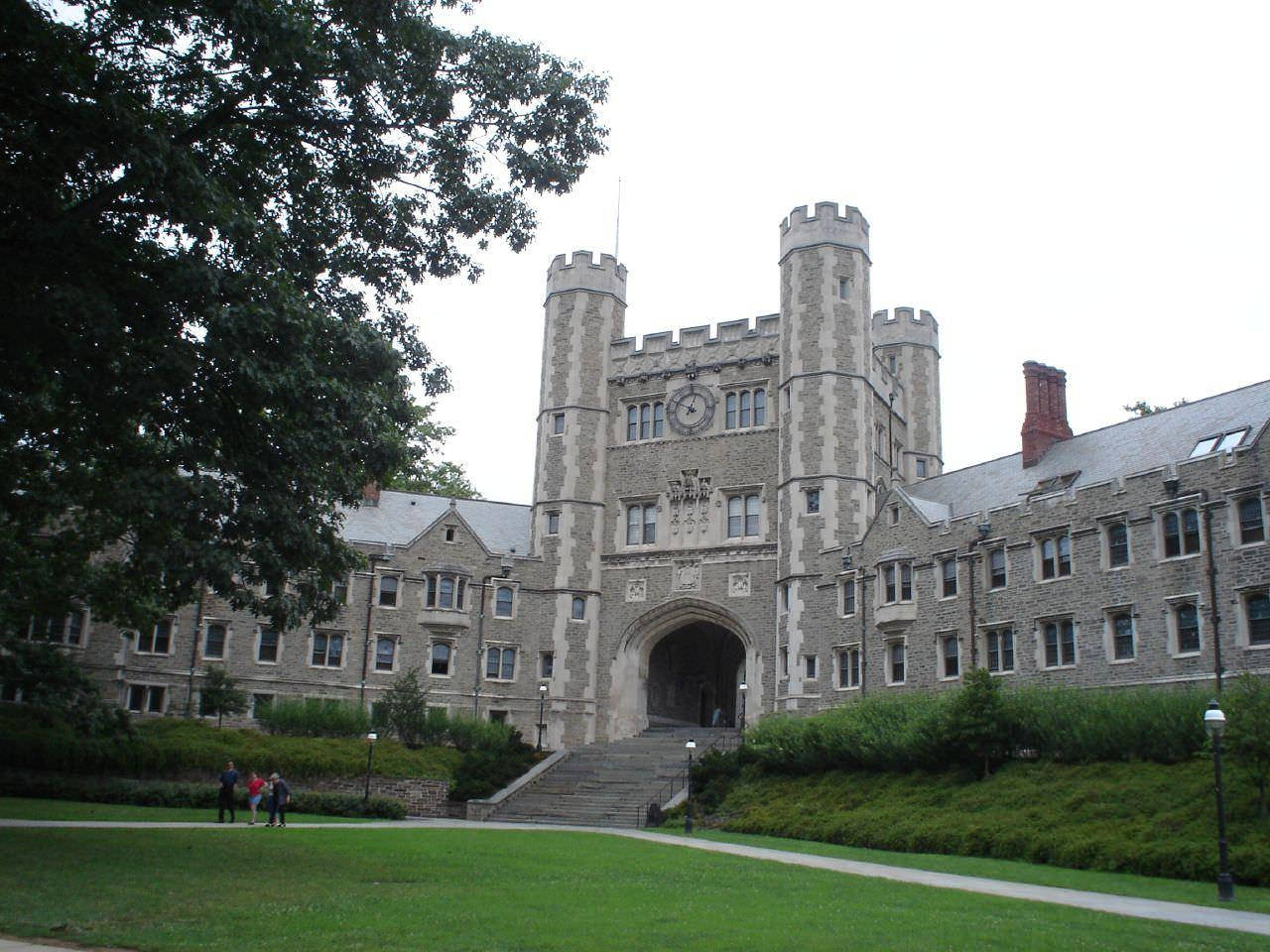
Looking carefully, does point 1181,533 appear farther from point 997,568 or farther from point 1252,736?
point 1252,736

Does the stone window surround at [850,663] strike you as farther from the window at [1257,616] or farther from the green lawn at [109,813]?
the green lawn at [109,813]

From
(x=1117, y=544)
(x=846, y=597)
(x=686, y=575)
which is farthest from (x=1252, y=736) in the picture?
(x=686, y=575)

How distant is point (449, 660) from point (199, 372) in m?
30.4

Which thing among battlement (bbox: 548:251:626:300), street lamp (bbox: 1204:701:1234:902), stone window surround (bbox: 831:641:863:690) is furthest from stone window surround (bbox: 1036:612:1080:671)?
battlement (bbox: 548:251:626:300)

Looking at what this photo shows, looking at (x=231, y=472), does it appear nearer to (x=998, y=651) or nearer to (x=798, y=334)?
(x=998, y=651)

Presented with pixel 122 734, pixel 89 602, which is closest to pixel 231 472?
pixel 89 602

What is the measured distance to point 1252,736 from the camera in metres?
20.2

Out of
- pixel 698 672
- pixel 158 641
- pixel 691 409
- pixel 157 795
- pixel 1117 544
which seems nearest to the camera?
pixel 1117 544

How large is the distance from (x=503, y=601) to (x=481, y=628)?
1.41m

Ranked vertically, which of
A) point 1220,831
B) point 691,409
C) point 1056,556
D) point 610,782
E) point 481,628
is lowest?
point 1220,831

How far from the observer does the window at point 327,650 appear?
1727 inches

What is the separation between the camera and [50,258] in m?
15.4

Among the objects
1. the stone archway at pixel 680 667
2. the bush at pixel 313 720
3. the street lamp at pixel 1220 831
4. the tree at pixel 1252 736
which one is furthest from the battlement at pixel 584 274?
the street lamp at pixel 1220 831

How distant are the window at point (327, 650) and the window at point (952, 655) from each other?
847 inches
